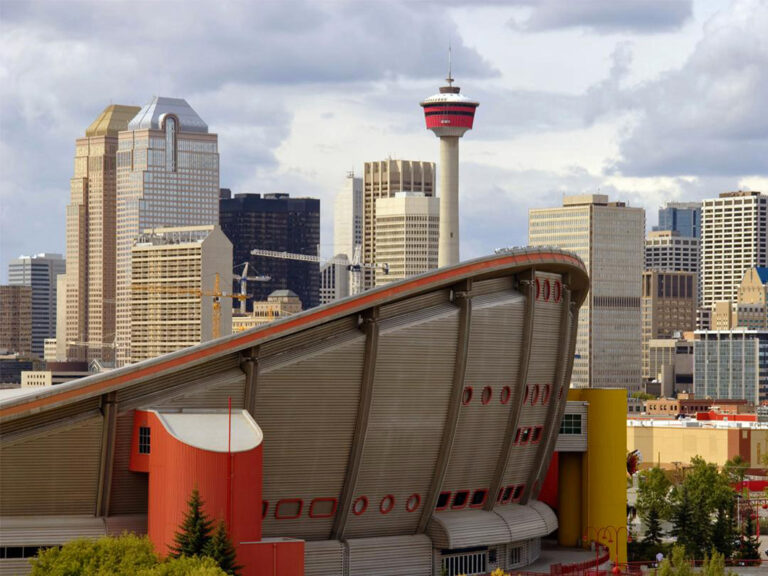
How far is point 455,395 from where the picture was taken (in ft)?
273

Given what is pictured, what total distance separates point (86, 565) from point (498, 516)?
26.8 meters

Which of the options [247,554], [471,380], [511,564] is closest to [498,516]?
[511,564]

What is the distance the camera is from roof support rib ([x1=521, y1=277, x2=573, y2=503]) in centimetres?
9175

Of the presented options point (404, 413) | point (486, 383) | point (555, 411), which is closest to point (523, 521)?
point (555, 411)

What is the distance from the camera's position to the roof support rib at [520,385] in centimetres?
8725

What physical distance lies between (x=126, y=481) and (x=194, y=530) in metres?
7.15

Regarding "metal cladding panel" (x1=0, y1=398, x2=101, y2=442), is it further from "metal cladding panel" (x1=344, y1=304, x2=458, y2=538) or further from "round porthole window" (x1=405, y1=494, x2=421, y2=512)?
"round porthole window" (x1=405, y1=494, x2=421, y2=512)

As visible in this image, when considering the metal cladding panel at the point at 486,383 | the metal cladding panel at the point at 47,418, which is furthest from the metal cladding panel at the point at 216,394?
the metal cladding panel at the point at 486,383

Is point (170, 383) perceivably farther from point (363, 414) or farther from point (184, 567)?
point (184, 567)

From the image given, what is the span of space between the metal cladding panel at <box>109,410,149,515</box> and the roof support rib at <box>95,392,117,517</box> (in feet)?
1.15

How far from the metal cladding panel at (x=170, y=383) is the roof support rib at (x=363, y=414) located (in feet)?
20.8

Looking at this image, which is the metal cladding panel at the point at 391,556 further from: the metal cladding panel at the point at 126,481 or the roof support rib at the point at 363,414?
the metal cladding panel at the point at 126,481

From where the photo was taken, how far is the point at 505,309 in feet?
282

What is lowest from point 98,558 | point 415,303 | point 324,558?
point 324,558
